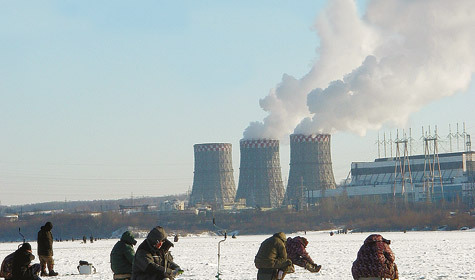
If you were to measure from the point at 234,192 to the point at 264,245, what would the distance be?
131 meters

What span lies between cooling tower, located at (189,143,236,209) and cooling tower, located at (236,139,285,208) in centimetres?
376

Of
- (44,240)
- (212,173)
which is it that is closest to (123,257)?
(44,240)

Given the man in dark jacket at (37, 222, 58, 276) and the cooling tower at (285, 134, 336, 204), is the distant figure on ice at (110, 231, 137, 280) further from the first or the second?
the cooling tower at (285, 134, 336, 204)

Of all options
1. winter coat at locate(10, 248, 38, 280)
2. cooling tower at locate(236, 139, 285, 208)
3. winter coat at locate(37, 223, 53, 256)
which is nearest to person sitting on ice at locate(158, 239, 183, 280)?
winter coat at locate(10, 248, 38, 280)

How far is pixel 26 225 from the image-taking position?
156375mm

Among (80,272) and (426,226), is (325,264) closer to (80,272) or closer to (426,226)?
(80,272)

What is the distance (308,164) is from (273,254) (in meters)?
112

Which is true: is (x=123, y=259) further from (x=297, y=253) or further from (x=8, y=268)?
(x=297, y=253)

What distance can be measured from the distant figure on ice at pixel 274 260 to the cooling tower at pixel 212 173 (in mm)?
119859

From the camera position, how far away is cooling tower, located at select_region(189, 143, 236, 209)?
135125mm

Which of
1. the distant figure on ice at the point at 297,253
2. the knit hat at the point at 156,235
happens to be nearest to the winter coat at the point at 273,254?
the distant figure on ice at the point at 297,253

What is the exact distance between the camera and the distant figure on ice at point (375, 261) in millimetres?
12711

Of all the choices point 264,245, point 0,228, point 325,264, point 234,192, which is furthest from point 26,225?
point 264,245

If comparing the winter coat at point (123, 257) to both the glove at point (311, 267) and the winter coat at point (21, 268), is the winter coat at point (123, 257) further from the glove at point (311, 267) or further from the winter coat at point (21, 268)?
the glove at point (311, 267)
